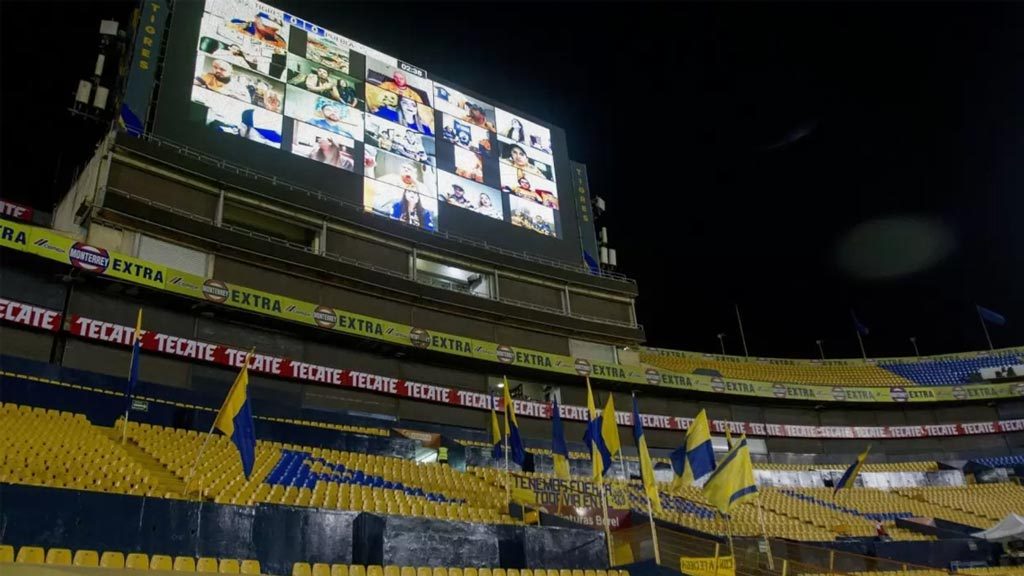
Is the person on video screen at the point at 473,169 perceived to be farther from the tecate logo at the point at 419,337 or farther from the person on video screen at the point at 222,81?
the person on video screen at the point at 222,81

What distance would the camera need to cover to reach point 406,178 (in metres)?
27.0

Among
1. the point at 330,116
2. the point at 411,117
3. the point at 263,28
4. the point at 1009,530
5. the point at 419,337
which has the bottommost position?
the point at 1009,530

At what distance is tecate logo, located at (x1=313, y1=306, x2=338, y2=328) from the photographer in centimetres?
2230

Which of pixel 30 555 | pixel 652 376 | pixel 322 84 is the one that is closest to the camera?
pixel 30 555

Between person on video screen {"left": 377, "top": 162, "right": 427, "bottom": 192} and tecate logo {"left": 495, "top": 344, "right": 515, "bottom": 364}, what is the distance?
758 centimetres

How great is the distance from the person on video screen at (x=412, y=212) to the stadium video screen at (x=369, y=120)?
0.15 feet

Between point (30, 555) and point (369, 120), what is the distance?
22280 mm

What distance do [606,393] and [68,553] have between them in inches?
980

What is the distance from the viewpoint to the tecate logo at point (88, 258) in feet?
60.3

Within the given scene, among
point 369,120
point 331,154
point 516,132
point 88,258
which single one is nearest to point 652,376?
point 516,132

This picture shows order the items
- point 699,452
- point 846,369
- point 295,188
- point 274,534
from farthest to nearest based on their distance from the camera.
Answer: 1. point 846,369
2. point 295,188
3. point 699,452
4. point 274,534

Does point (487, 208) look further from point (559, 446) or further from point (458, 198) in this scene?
point (559, 446)

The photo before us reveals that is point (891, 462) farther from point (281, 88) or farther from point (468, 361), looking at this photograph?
point (281, 88)

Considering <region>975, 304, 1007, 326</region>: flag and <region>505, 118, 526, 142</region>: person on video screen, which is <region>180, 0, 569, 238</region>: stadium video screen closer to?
<region>505, 118, 526, 142</region>: person on video screen
